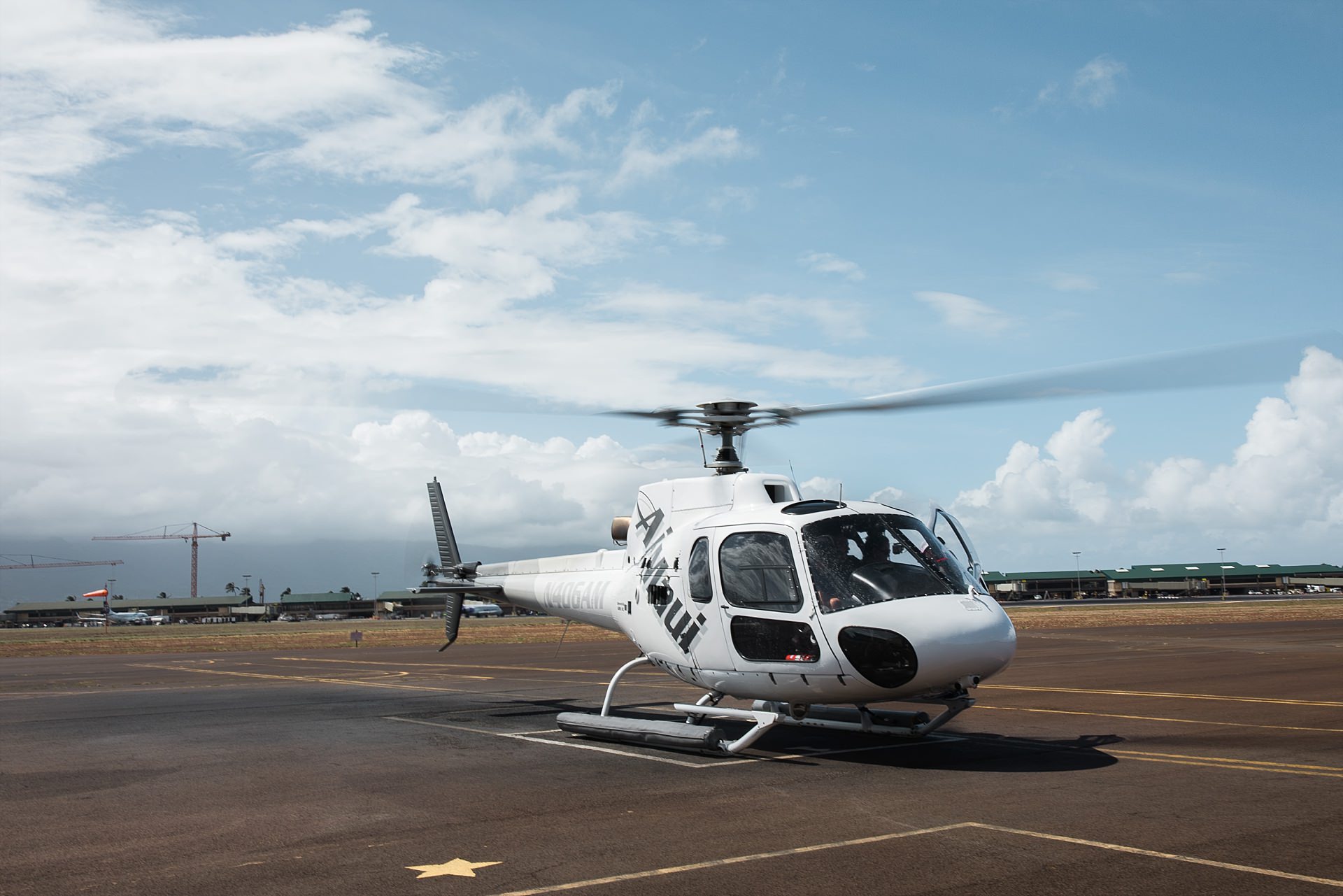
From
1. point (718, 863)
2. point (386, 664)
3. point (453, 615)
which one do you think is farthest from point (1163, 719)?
point (386, 664)

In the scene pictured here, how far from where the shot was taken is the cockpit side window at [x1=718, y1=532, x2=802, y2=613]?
41.0ft

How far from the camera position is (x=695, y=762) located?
42.1 feet

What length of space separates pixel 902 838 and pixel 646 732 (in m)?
5.86

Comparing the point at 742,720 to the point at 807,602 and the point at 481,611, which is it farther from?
the point at 481,611

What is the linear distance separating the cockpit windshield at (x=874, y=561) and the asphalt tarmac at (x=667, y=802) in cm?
203

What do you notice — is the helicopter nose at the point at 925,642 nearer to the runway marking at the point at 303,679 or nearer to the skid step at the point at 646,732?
the skid step at the point at 646,732

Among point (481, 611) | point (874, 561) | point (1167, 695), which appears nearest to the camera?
point (874, 561)

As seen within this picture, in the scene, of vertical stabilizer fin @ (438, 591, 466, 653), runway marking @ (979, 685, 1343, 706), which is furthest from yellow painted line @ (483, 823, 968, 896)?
vertical stabilizer fin @ (438, 591, 466, 653)

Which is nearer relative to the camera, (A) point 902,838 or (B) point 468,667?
(A) point 902,838

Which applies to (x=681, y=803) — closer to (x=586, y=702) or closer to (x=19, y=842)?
(x=19, y=842)

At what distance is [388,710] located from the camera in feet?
64.9

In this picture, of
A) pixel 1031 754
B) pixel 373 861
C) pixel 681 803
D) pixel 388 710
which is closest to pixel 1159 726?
pixel 1031 754

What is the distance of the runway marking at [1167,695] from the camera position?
59.4 ft

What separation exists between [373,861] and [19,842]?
3.55 metres
